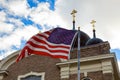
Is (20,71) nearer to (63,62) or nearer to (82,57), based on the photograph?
(63,62)

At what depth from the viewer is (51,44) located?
49.3 feet

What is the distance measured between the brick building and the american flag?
511 cm

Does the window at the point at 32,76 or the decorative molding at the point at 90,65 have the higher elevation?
the decorative molding at the point at 90,65

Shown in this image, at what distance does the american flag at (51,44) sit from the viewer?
14578 mm

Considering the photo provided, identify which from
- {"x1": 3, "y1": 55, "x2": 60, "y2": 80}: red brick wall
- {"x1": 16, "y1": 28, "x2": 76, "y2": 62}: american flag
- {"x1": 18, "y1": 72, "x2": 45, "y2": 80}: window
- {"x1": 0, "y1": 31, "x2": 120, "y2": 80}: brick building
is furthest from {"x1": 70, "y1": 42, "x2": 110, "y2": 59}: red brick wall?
{"x1": 16, "y1": 28, "x2": 76, "y2": 62}: american flag

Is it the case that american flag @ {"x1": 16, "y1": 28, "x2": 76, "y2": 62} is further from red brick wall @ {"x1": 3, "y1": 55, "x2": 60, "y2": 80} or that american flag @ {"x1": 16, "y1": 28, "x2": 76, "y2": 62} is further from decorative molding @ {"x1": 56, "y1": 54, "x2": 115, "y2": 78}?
red brick wall @ {"x1": 3, "y1": 55, "x2": 60, "y2": 80}

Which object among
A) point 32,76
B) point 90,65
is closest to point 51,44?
point 90,65

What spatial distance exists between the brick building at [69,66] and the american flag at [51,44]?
5110mm

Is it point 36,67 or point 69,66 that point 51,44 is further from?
point 36,67

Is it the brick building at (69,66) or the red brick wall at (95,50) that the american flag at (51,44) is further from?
the red brick wall at (95,50)

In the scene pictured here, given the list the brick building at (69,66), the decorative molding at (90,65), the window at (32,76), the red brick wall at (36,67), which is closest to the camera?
the decorative molding at (90,65)

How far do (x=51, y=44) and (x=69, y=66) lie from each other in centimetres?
614

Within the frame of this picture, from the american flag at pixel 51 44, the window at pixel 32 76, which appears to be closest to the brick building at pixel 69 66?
the window at pixel 32 76

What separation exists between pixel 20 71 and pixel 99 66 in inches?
279
